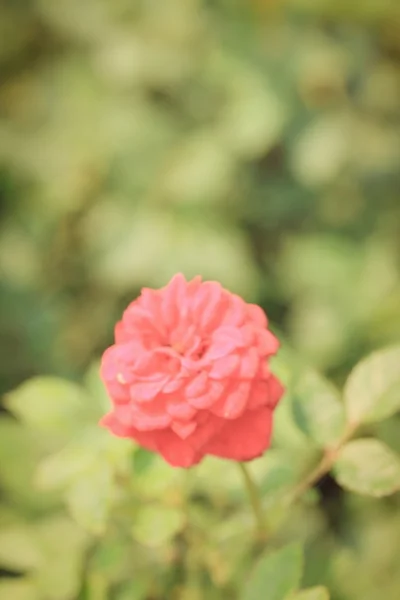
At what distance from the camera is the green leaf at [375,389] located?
55cm

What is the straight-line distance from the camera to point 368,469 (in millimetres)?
528

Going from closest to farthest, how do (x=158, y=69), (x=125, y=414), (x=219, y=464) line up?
(x=125, y=414) < (x=219, y=464) < (x=158, y=69)

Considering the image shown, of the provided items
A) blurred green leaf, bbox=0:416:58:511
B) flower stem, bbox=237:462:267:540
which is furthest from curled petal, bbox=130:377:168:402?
blurred green leaf, bbox=0:416:58:511

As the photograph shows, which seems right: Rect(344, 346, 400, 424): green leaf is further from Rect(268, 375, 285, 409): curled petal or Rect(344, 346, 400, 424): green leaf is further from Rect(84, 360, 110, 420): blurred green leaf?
Rect(84, 360, 110, 420): blurred green leaf

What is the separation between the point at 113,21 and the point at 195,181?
15.6 inches

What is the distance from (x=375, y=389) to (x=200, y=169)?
658mm

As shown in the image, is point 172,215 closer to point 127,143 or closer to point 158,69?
point 127,143

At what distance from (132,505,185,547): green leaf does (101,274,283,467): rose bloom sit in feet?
0.36

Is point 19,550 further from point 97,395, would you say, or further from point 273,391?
point 273,391

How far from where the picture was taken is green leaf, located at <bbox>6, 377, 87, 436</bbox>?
608 millimetres

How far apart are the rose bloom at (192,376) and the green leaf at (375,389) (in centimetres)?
12

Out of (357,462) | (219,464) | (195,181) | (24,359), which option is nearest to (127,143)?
(195,181)

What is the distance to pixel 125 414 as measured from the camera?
46 centimetres

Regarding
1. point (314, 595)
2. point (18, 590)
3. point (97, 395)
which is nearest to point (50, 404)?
point (97, 395)
